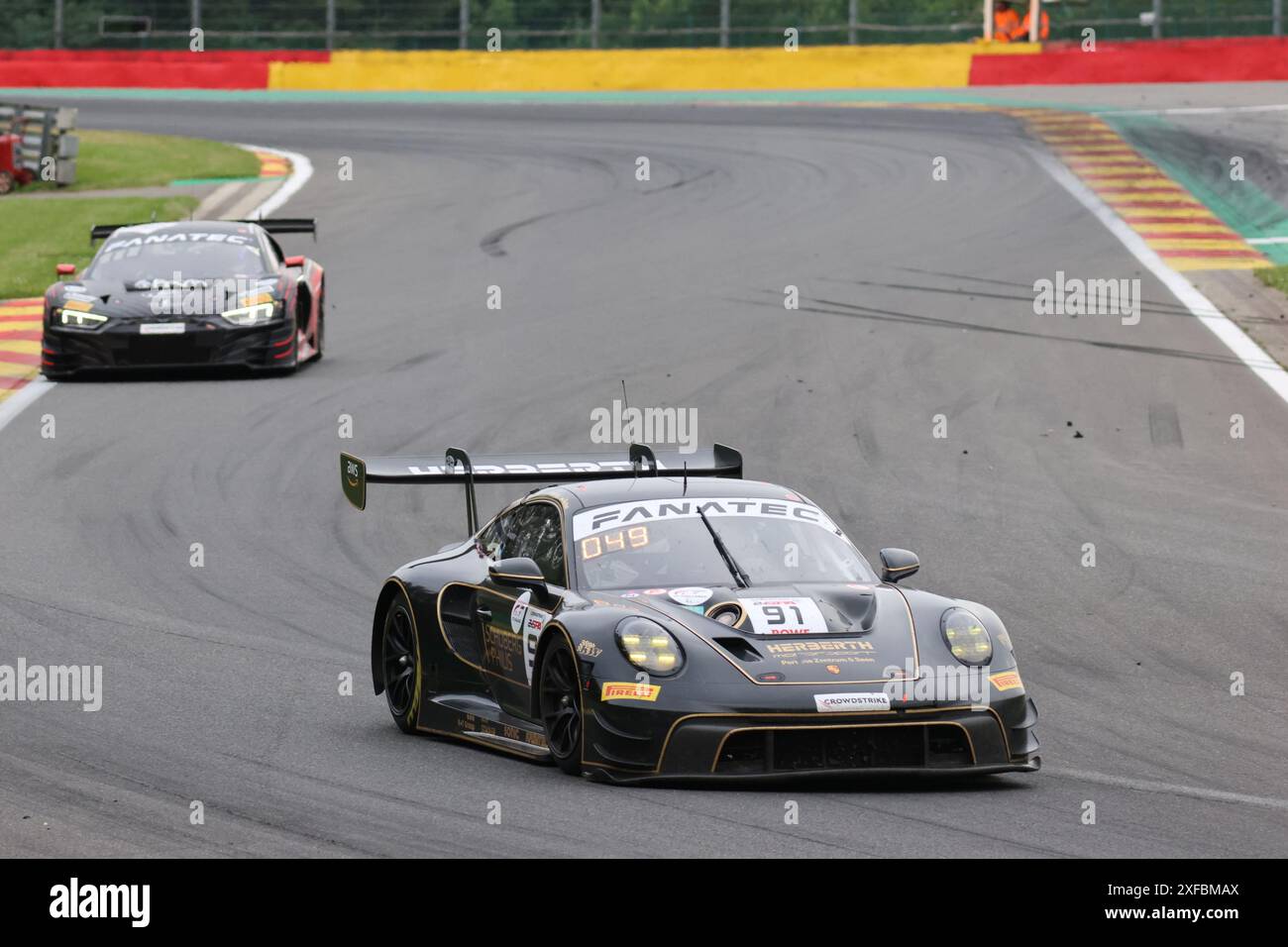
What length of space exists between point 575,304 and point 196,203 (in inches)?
292

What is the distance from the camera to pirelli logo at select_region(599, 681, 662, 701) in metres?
8.09

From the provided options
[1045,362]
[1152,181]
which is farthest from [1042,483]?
[1152,181]

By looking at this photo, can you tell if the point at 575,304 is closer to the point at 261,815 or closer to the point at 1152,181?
the point at 1152,181

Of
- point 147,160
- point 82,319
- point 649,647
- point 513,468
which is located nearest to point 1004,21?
point 147,160

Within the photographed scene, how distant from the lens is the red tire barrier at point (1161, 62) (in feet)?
118

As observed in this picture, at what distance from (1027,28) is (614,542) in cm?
3283

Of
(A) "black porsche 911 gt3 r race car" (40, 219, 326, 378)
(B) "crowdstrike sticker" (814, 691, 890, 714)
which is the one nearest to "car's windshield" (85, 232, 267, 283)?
(A) "black porsche 911 gt3 r race car" (40, 219, 326, 378)

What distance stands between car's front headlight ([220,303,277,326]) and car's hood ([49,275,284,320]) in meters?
0.05

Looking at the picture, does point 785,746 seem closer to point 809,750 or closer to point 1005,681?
point 809,750

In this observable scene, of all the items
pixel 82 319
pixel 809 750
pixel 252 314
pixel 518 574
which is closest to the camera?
pixel 809 750

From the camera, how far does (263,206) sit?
2816cm

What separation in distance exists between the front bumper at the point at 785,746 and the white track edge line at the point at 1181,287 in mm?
9995
